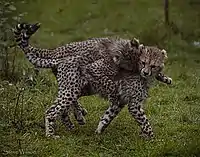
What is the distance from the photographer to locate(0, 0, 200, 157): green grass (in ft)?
23.8

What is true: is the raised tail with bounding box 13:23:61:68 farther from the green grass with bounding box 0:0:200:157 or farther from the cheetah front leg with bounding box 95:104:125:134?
the cheetah front leg with bounding box 95:104:125:134

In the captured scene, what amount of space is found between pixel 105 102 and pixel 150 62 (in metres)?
2.02

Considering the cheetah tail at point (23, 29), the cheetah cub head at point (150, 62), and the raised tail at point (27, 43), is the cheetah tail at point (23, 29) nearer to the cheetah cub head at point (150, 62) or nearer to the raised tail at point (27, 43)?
the raised tail at point (27, 43)

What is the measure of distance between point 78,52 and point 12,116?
1.20 metres

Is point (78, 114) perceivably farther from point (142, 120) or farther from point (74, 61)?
point (142, 120)

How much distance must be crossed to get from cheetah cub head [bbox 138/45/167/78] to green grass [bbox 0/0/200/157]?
2.62ft

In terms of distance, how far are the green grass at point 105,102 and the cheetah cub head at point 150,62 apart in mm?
797

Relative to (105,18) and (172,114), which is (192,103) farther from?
(105,18)

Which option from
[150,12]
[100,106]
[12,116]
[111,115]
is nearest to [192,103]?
[100,106]

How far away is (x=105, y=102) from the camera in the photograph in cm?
970

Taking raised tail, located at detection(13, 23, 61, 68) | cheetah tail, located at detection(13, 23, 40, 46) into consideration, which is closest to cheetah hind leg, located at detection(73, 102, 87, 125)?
raised tail, located at detection(13, 23, 61, 68)

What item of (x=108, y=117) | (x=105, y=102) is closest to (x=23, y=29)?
(x=108, y=117)

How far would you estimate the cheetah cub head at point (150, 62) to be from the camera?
307 inches

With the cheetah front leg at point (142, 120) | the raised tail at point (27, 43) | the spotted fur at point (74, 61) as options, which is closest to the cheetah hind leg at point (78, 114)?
the spotted fur at point (74, 61)
